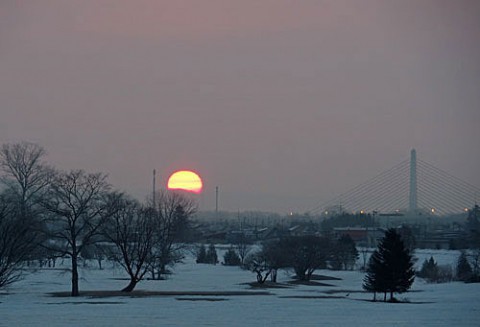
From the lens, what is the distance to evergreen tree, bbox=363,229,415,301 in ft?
127

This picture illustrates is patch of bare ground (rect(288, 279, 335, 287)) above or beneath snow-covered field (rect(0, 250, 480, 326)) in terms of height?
beneath

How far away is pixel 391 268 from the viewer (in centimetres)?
3872

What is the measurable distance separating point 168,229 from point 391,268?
21.4m

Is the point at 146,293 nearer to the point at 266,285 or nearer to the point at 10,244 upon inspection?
the point at 10,244

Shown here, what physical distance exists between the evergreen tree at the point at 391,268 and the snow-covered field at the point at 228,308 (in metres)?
1.29

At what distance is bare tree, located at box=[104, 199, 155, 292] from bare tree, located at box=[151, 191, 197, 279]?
120 centimetres

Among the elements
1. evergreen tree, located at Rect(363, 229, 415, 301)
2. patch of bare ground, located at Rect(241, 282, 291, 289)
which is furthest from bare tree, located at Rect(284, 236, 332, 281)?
evergreen tree, located at Rect(363, 229, 415, 301)

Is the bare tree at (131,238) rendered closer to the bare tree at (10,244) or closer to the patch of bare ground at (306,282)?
the bare tree at (10,244)

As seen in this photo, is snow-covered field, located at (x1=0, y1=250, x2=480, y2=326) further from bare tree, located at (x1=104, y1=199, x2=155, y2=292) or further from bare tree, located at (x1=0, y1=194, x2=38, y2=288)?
bare tree, located at (x1=104, y1=199, x2=155, y2=292)

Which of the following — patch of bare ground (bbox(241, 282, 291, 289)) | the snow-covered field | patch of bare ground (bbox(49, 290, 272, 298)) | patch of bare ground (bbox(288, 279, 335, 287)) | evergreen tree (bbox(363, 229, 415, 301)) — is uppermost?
evergreen tree (bbox(363, 229, 415, 301))

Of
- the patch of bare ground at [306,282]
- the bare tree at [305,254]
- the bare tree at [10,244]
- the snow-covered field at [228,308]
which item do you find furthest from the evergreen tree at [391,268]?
the bare tree at [305,254]

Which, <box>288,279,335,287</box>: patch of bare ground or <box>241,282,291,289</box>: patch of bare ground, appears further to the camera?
<box>288,279,335,287</box>: patch of bare ground

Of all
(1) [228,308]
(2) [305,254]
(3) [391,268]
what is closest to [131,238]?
(1) [228,308]

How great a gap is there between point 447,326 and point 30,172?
45097 mm
